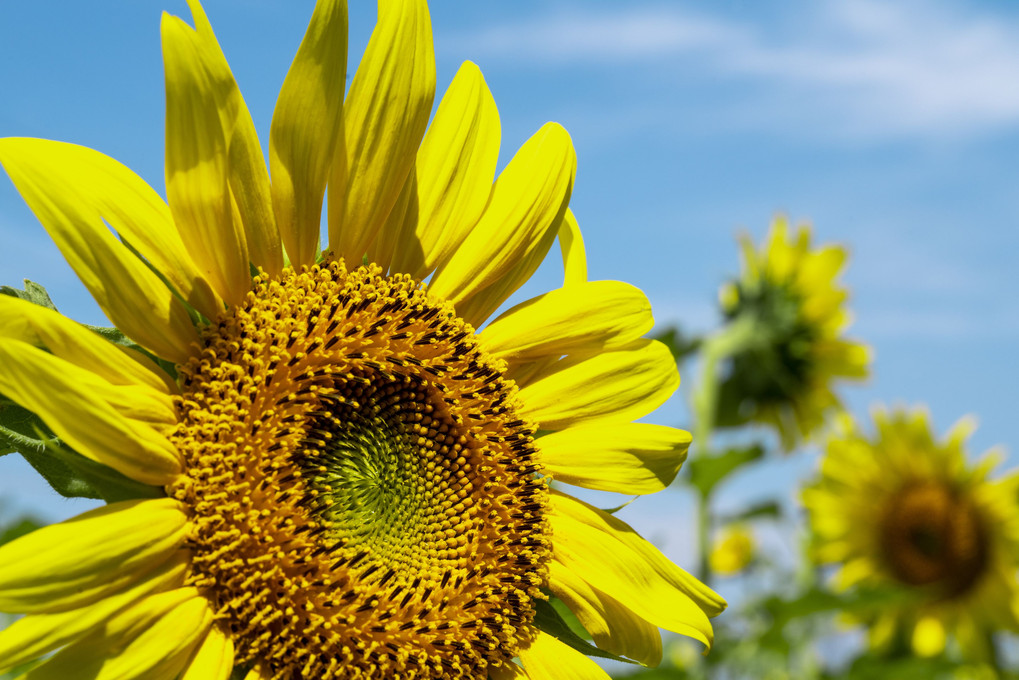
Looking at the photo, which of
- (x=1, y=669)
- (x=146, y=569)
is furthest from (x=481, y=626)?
(x=1, y=669)

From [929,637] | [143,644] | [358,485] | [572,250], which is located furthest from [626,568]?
[929,637]

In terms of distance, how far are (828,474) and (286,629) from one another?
21.5ft

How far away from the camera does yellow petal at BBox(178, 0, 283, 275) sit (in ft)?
6.35

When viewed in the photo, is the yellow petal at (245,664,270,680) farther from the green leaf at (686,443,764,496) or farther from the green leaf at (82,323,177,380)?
the green leaf at (686,443,764,496)

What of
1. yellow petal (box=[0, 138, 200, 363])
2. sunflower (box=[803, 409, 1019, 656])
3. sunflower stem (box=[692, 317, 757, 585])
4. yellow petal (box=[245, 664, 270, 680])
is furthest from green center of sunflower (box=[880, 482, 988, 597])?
yellow petal (box=[0, 138, 200, 363])

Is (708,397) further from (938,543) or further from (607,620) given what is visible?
(607,620)

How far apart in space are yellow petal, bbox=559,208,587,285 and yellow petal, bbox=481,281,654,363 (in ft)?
0.47

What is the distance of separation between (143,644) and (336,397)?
0.60 metres

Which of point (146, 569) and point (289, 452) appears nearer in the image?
point (146, 569)

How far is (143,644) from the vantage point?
1.81 m

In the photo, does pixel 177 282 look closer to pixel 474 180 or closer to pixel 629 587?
pixel 474 180

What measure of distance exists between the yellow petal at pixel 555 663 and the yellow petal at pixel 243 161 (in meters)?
1.06

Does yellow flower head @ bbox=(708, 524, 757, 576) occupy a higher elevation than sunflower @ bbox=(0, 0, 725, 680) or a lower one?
higher

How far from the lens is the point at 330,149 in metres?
2.13
